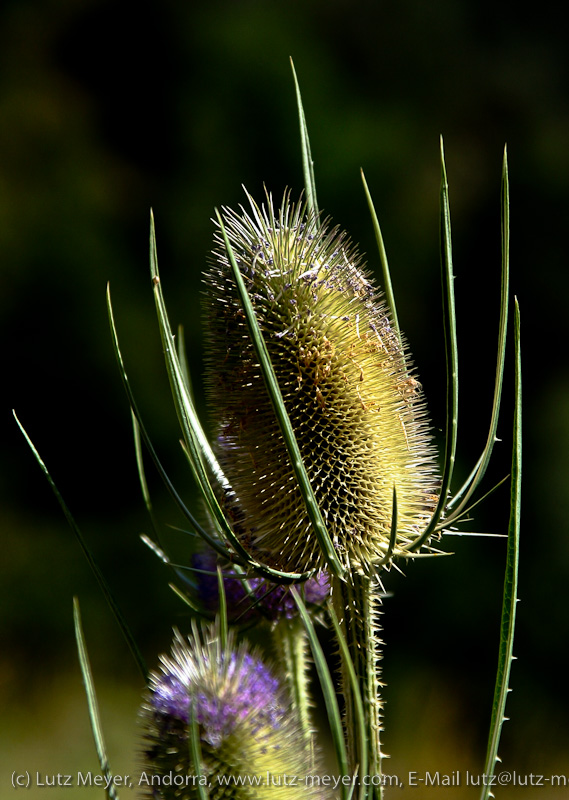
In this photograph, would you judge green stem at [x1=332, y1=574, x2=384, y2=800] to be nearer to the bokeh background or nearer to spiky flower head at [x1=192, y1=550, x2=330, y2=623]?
spiky flower head at [x1=192, y1=550, x2=330, y2=623]

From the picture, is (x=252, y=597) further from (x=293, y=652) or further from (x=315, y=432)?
(x=315, y=432)

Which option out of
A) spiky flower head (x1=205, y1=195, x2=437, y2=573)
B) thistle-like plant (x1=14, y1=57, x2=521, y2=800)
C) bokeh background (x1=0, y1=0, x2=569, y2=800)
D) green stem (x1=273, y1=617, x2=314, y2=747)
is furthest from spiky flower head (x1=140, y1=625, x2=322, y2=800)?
bokeh background (x1=0, y1=0, x2=569, y2=800)

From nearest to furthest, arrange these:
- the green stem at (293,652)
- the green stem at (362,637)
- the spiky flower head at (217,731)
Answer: the spiky flower head at (217,731), the green stem at (362,637), the green stem at (293,652)

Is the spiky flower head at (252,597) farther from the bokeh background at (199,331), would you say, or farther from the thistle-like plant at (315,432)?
the bokeh background at (199,331)

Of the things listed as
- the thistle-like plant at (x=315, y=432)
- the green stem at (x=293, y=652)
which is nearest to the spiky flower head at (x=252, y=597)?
the green stem at (x=293, y=652)

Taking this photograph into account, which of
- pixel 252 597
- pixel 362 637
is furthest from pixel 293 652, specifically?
pixel 362 637

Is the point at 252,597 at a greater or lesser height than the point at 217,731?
greater
